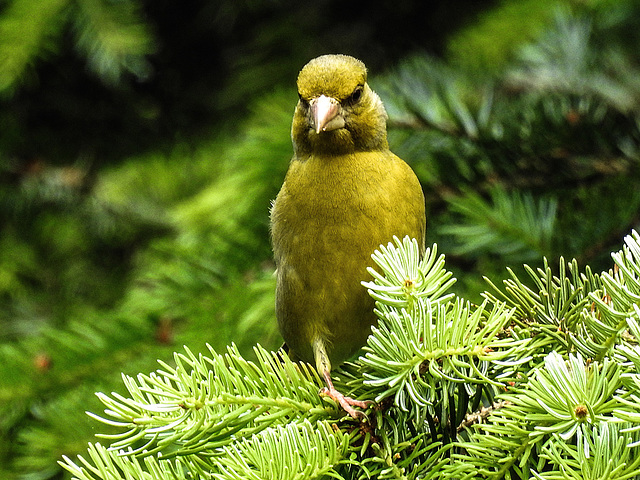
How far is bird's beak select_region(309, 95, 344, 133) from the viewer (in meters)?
2.45

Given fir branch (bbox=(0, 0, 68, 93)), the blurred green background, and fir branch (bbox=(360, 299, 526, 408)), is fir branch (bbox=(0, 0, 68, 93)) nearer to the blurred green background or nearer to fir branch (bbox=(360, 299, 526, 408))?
the blurred green background

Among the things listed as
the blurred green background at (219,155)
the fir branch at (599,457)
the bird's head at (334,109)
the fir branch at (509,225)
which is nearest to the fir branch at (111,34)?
the blurred green background at (219,155)

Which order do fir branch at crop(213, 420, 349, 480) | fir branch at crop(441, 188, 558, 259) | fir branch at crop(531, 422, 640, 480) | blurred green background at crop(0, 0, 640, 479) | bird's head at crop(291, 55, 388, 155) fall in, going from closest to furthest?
fir branch at crop(531, 422, 640, 480) → fir branch at crop(213, 420, 349, 480) → bird's head at crop(291, 55, 388, 155) → fir branch at crop(441, 188, 558, 259) → blurred green background at crop(0, 0, 640, 479)

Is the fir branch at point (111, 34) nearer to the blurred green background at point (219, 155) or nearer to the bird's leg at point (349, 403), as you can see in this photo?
the blurred green background at point (219, 155)

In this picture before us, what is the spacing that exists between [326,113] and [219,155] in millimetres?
2023

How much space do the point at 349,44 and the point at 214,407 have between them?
142 inches

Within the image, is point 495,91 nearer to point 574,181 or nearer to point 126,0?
point 574,181

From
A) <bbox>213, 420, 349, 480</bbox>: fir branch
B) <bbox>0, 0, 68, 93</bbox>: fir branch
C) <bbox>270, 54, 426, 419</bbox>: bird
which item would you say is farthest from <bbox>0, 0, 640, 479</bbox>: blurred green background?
<bbox>213, 420, 349, 480</bbox>: fir branch

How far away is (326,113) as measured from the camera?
2477 mm

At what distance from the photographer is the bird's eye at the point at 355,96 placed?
258cm

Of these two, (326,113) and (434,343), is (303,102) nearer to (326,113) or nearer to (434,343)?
(326,113)

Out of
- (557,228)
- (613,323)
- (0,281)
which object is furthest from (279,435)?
(0,281)

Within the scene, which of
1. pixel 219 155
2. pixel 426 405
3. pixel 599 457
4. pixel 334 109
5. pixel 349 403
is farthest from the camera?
pixel 219 155

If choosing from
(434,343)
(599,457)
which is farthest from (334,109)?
(599,457)
